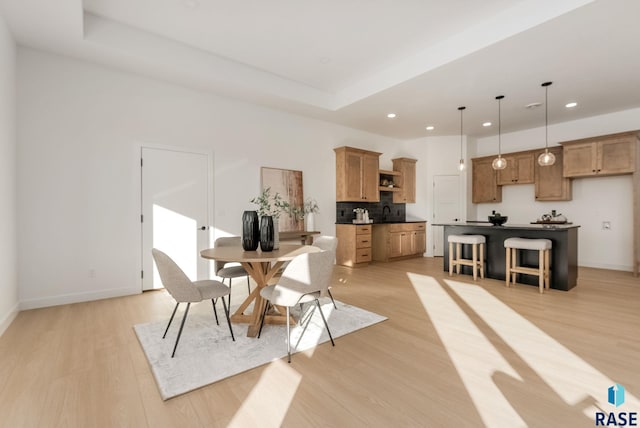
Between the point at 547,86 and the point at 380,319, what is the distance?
14.2 feet

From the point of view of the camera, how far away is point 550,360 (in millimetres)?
2307

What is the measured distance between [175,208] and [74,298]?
1.63 metres

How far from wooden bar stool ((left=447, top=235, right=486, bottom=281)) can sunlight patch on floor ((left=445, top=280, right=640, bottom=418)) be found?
55.6 inches

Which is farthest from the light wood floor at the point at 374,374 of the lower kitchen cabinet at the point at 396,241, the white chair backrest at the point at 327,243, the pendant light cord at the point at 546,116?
the pendant light cord at the point at 546,116

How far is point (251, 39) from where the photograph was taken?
12.5ft

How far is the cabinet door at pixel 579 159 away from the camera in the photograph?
562 centimetres

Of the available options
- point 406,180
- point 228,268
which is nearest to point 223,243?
point 228,268

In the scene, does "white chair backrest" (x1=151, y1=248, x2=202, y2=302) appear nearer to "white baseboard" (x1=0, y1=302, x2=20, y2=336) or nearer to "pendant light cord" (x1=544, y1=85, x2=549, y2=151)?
"white baseboard" (x1=0, y1=302, x2=20, y2=336)

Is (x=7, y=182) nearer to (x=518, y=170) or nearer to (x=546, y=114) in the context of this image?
(x=546, y=114)

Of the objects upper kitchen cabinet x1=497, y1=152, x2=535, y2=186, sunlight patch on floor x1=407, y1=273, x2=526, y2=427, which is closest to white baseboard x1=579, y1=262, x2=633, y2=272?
upper kitchen cabinet x1=497, y1=152, x2=535, y2=186

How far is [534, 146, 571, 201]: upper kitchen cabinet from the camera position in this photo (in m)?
6.21

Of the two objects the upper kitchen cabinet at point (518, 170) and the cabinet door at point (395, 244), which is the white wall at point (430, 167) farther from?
the cabinet door at point (395, 244)

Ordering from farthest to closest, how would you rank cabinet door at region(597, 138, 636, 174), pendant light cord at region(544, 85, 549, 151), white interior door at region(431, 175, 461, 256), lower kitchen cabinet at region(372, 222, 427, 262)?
1. white interior door at region(431, 175, 461, 256)
2. lower kitchen cabinet at region(372, 222, 427, 262)
3. cabinet door at region(597, 138, 636, 174)
4. pendant light cord at region(544, 85, 549, 151)

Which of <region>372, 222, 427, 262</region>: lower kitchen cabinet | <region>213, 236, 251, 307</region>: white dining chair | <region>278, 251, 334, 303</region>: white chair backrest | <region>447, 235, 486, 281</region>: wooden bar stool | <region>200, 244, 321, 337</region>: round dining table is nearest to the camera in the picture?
<region>278, 251, 334, 303</region>: white chair backrest
